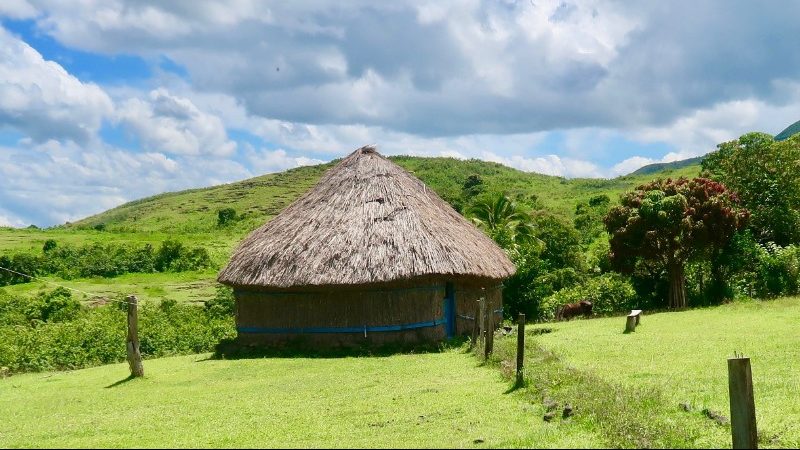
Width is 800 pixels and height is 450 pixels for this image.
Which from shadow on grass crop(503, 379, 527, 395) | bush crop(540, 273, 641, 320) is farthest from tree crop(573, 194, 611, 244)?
shadow on grass crop(503, 379, 527, 395)

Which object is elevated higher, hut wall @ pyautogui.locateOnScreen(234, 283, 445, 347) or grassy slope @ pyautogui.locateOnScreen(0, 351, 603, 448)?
hut wall @ pyautogui.locateOnScreen(234, 283, 445, 347)

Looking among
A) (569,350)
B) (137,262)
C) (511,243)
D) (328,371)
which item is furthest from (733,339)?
(137,262)

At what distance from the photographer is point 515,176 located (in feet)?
254

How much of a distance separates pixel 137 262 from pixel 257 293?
24880 mm

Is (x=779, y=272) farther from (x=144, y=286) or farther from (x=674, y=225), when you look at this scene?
(x=144, y=286)

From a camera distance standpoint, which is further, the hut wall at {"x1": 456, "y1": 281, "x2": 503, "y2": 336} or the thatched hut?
the hut wall at {"x1": 456, "y1": 281, "x2": 503, "y2": 336}

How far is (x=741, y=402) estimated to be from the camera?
6945mm

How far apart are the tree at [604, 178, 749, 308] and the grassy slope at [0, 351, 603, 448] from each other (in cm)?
1199

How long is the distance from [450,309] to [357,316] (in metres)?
2.87

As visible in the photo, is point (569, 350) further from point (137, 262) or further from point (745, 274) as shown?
point (137, 262)

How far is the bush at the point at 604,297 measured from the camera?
28.1m

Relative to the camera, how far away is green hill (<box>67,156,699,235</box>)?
62.9 metres

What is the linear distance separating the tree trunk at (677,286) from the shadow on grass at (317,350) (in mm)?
10470

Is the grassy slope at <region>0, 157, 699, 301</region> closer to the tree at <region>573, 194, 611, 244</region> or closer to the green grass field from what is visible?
the green grass field
